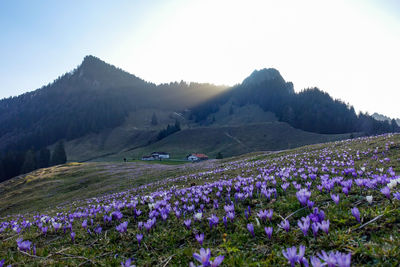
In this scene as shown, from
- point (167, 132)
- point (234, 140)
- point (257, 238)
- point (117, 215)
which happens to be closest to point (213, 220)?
point (257, 238)

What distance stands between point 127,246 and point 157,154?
128 meters

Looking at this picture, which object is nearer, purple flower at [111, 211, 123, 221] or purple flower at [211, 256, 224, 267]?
purple flower at [211, 256, 224, 267]

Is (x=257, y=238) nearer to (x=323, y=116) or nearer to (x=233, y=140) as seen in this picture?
(x=233, y=140)

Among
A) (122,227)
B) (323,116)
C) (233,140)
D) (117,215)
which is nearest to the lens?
(122,227)

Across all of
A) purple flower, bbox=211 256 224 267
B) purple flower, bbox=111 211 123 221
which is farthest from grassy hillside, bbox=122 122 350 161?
purple flower, bbox=211 256 224 267

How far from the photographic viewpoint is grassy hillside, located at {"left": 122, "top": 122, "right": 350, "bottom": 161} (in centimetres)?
13075

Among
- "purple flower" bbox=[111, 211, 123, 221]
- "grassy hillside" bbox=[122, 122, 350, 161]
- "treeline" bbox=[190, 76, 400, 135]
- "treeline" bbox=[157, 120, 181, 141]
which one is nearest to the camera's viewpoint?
"purple flower" bbox=[111, 211, 123, 221]

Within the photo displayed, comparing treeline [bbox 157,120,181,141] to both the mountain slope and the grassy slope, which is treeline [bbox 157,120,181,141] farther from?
the grassy slope

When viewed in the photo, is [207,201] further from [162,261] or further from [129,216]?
[162,261]

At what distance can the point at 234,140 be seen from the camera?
463 feet

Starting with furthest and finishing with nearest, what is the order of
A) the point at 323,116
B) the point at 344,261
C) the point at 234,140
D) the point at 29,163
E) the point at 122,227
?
the point at 323,116
the point at 234,140
the point at 29,163
the point at 122,227
the point at 344,261

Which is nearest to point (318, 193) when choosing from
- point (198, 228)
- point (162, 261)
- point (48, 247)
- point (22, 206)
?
point (198, 228)

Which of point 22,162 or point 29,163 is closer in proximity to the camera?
point 29,163

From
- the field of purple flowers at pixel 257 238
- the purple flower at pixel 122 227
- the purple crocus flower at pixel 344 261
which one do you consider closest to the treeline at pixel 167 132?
the field of purple flowers at pixel 257 238
